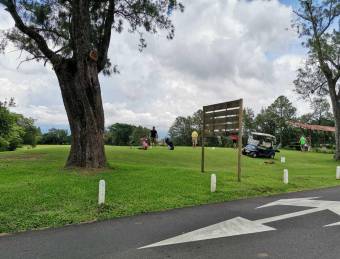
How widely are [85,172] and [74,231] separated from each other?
24.2 feet

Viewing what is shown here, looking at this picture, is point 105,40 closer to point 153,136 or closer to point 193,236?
point 193,236

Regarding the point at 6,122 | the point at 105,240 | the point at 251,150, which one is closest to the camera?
the point at 105,240

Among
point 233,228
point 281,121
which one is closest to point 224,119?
point 233,228

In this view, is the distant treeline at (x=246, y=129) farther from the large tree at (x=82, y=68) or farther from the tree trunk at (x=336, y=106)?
the large tree at (x=82, y=68)

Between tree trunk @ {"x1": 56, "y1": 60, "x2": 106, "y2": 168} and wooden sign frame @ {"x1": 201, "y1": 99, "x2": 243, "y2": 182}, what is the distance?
4.67 m

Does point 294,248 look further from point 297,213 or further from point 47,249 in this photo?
point 47,249

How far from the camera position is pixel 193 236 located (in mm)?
7137

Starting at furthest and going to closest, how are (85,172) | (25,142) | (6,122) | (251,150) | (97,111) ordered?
(25,142) < (6,122) < (251,150) < (97,111) < (85,172)

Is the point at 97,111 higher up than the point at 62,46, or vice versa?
the point at 62,46

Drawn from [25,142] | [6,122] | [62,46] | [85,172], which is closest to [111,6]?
[62,46]

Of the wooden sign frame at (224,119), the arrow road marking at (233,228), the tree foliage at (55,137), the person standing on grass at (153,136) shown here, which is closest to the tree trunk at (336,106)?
the person standing on grass at (153,136)

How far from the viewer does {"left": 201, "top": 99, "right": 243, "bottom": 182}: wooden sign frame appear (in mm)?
15121

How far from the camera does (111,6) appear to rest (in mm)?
17969

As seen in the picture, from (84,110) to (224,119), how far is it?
5.75 metres
